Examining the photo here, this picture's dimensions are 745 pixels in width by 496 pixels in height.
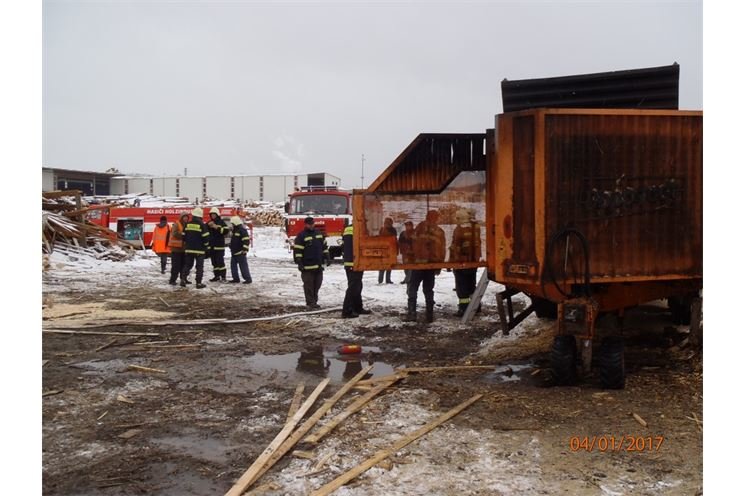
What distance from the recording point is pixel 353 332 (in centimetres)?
921

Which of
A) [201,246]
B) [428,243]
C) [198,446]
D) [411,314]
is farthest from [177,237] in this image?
[198,446]

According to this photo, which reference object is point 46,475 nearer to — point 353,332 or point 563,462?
point 563,462

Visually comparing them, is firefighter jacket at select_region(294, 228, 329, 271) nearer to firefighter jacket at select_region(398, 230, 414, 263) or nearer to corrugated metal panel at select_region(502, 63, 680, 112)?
firefighter jacket at select_region(398, 230, 414, 263)

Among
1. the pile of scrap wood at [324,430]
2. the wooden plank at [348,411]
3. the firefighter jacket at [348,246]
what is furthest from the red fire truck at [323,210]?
the wooden plank at [348,411]

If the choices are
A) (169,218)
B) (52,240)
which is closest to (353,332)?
(52,240)

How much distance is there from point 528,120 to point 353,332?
4697 mm

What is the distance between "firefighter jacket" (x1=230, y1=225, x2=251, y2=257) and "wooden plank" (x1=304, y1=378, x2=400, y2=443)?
9269 mm

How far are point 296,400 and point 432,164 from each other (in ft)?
10.7

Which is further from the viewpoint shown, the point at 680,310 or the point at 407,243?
the point at 680,310

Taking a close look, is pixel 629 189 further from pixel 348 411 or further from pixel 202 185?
pixel 202 185

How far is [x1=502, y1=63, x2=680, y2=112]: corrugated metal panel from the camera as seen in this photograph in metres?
6.57

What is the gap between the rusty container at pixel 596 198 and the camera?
5.77 metres

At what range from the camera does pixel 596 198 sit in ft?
19.2

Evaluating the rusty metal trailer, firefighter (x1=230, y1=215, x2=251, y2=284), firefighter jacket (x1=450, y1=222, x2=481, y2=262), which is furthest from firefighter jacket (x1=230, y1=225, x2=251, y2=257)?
the rusty metal trailer
